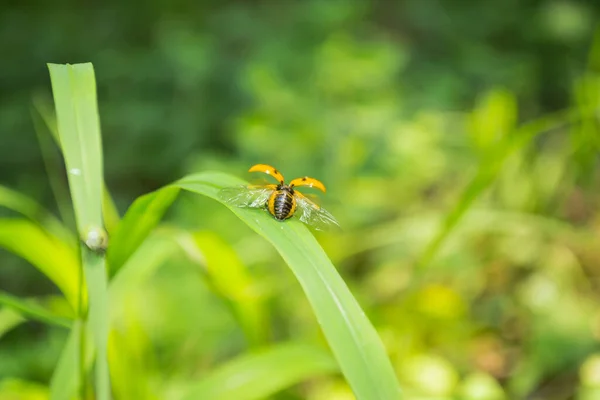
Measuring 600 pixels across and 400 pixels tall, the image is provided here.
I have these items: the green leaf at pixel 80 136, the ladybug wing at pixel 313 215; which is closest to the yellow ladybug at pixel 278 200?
the ladybug wing at pixel 313 215

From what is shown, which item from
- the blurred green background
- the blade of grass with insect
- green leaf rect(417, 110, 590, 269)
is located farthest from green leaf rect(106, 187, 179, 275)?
green leaf rect(417, 110, 590, 269)

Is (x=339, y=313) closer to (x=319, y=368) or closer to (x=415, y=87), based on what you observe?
(x=319, y=368)

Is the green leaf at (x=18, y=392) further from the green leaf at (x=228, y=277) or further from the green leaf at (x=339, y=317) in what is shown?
the green leaf at (x=339, y=317)

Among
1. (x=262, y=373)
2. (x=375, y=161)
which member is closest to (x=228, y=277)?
(x=262, y=373)

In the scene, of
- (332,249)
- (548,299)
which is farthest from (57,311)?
(548,299)

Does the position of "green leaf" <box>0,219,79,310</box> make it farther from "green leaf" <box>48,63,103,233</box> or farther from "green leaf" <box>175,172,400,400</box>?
"green leaf" <box>175,172,400,400</box>

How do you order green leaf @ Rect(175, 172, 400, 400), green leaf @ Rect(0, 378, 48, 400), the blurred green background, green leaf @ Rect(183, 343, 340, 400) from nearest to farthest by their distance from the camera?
green leaf @ Rect(175, 172, 400, 400) < green leaf @ Rect(183, 343, 340, 400) < green leaf @ Rect(0, 378, 48, 400) < the blurred green background
